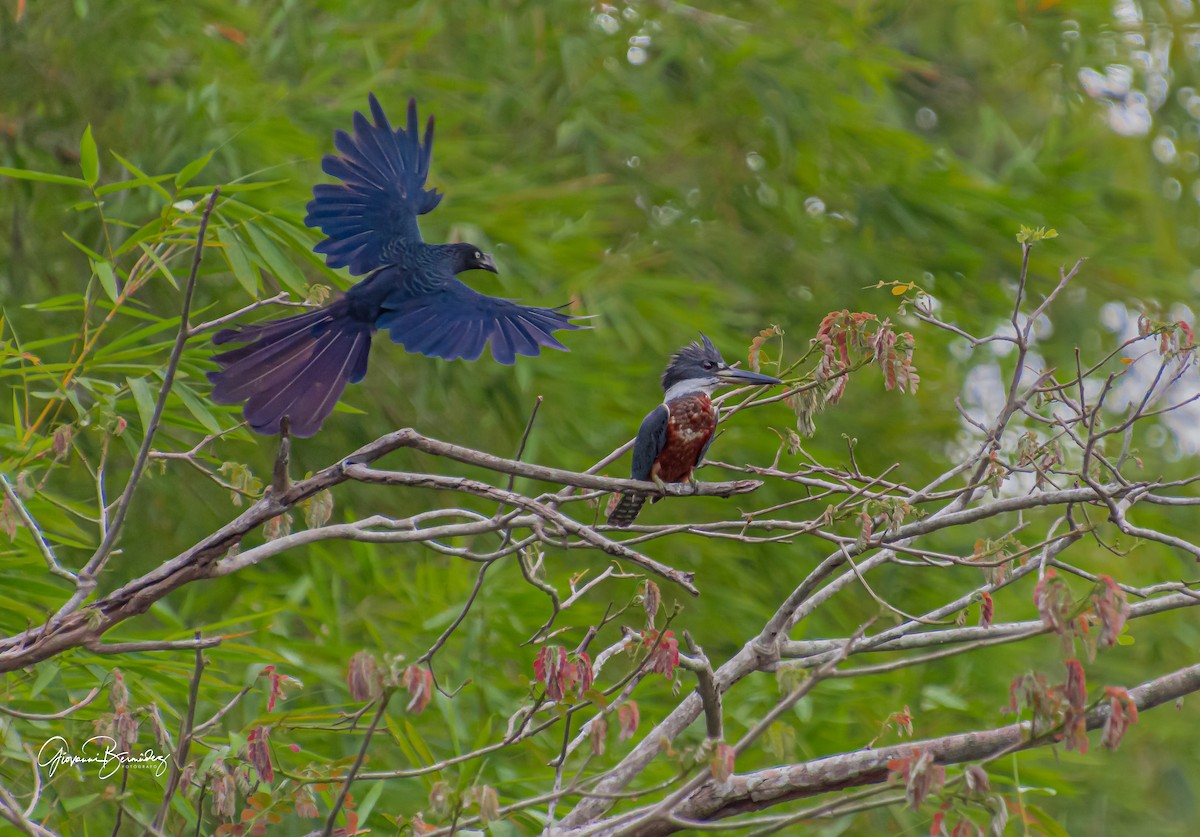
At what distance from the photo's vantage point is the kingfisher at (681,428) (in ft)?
11.0

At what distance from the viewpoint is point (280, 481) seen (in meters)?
2.32

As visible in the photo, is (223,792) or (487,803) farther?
(223,792)

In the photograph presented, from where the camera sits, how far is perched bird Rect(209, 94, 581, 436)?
2924 mm

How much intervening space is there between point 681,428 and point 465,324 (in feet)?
2.05

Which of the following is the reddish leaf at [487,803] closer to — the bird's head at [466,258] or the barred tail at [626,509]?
the barred tail at [626,509]

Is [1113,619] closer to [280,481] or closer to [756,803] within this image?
[756,803]

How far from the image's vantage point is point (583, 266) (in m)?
5.46

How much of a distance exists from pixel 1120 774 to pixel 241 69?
4793mm

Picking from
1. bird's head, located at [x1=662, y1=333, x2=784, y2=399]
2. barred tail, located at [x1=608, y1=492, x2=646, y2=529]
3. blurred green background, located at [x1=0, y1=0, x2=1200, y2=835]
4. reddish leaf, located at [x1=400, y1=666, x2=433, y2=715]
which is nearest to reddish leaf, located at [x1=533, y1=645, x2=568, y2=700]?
reddish leaf, located at [x1=400, y1=666, x2=433, y2=715]

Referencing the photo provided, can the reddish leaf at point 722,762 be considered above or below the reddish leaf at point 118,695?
above

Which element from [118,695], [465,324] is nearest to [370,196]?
[465,324]

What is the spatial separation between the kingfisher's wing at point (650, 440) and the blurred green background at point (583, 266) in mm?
601

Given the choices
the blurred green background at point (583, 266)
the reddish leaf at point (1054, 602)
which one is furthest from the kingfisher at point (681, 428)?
the reddish leaf at point (1054, 602)

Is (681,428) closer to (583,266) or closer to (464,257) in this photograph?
(464,257)
